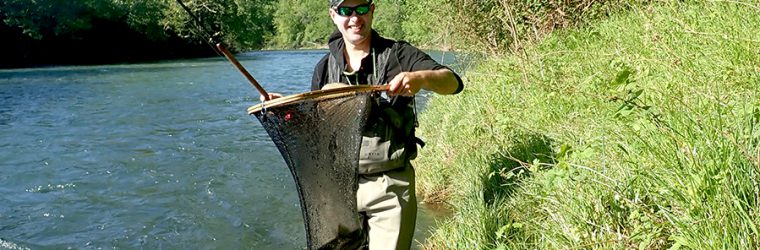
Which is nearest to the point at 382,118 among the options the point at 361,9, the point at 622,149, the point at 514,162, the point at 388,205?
the point at 388,205

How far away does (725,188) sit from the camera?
2.36 m

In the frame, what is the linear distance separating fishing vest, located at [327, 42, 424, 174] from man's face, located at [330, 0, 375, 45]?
12cm

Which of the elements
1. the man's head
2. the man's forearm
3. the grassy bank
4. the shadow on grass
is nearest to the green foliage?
the grassy bank

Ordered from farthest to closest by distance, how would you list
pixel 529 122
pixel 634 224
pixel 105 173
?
pixel 105 173 → pixel 529 122 → pixel 634 224

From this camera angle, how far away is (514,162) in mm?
4844

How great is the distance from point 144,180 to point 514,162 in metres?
5.46

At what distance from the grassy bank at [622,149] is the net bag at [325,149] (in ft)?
2.98

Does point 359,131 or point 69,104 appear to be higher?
point 359,131

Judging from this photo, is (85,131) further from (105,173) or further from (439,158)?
(439,158)

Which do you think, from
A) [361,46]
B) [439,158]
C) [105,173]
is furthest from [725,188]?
[105,173]

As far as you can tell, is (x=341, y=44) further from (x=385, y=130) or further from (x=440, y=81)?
(x=440, y=81)

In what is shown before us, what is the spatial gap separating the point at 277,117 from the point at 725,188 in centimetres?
205

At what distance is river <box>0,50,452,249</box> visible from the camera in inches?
240

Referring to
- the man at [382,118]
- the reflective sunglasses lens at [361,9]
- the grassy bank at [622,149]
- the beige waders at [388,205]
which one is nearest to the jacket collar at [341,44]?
the man at [382,118]
